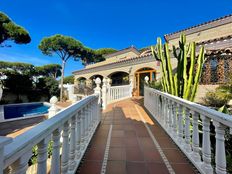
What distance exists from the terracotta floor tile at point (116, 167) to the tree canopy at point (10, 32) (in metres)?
14.8

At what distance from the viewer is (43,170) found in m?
1.18

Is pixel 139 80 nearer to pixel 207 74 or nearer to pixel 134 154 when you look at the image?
pixel 207 74

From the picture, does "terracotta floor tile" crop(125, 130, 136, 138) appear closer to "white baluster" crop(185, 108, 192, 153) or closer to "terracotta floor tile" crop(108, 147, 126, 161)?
"terracotta floor tile" crop(108, 147, 126, 161)

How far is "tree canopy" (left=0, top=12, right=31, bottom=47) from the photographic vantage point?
12.6 metres

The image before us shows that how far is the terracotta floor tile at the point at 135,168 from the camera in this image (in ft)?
6.88

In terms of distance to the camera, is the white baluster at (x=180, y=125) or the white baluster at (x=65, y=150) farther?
the white baluster at (x=180, y=125)

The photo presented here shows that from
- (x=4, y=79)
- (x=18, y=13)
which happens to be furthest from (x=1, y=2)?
(x=4, y=79)

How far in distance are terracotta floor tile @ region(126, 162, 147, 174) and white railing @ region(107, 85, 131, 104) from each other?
6245 mm

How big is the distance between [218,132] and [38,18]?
858 inches

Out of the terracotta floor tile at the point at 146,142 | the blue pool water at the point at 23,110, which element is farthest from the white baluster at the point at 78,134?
the blue pool water at the point at 23,110

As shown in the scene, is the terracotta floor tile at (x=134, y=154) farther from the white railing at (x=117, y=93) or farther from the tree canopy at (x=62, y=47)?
the tree canopy at (x=62, y=47)

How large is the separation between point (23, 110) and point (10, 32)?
6.70m

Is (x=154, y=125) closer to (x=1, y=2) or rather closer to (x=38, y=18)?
(x=1, y=2)

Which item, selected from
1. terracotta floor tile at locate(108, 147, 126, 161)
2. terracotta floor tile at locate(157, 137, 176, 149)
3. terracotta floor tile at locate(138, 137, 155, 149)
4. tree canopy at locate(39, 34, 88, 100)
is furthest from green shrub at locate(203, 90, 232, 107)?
tree canopy at locate(39, 34, 88, 100)
